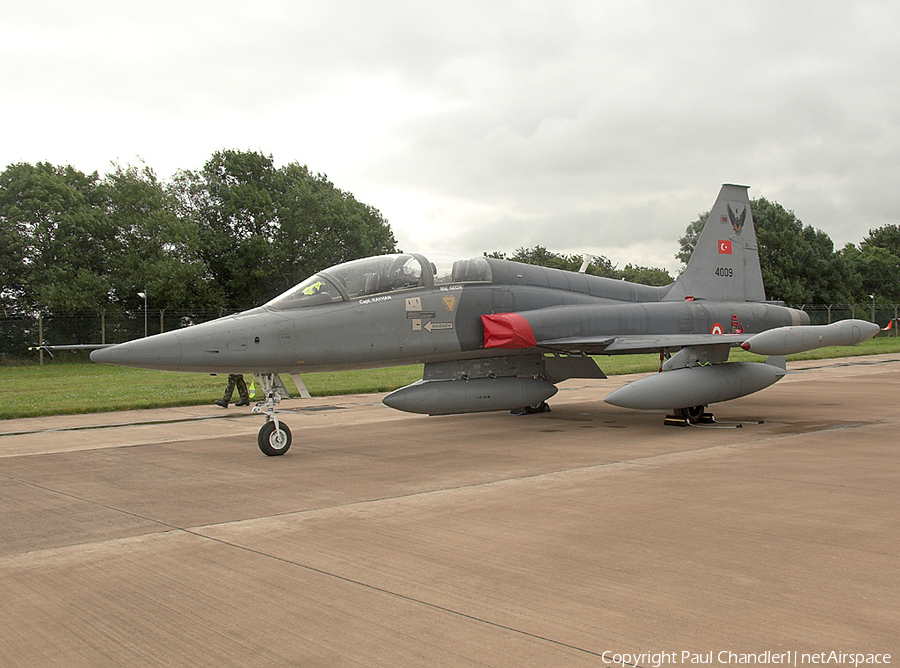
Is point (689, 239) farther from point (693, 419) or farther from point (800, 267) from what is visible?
point (693, 419)

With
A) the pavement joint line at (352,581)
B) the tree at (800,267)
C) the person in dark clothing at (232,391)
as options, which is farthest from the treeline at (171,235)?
the pavement joint line at (352,581)

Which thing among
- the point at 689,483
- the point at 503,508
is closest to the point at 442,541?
the point at 503,508

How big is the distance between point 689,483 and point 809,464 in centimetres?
195

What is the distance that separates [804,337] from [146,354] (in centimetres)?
895

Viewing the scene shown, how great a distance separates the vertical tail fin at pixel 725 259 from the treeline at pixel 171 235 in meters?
33.7

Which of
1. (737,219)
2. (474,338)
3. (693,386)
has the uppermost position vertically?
(737,219)

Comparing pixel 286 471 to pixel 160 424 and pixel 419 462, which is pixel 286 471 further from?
pixel 160 424

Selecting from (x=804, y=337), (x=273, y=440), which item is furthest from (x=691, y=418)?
(x=273, y=440)

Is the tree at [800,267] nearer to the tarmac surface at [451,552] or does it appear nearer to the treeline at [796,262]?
the treeline at [796,262]

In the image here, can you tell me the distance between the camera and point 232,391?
15547 mm

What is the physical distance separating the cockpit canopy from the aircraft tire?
163cm

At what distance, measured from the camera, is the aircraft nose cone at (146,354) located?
28.0 feet

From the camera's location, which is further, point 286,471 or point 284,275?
point 284,275

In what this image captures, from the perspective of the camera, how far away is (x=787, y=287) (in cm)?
5738
